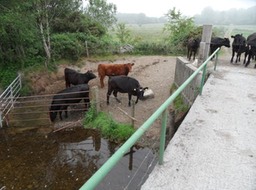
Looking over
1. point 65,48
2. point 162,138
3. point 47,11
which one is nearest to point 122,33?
point 65,48

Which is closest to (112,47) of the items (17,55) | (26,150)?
(17,55)

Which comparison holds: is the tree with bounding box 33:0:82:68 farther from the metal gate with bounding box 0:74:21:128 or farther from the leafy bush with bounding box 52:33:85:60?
the metal gate with bounding box 0:74:21:128

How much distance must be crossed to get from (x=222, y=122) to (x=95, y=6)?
27308mm

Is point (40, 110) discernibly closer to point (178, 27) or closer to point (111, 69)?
point (111, 69)

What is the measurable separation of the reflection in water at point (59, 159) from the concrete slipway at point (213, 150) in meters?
2.62

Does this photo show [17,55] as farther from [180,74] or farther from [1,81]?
[180,74]

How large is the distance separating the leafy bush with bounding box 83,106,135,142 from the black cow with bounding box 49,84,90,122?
613 mm

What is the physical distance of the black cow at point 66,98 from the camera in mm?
9008

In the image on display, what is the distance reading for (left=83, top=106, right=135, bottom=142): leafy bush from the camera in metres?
7.82

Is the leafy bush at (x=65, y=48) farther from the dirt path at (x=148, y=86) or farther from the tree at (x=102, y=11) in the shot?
the tree at (x=102, y=11)

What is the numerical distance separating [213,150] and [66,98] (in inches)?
261

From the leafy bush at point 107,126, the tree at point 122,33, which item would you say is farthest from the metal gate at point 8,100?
the tree at point 122,33

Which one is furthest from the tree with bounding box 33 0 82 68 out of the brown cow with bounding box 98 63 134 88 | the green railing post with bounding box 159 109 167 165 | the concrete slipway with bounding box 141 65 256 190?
the green railing post with bounding box 159 109 167 165

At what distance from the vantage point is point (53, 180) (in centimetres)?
611
